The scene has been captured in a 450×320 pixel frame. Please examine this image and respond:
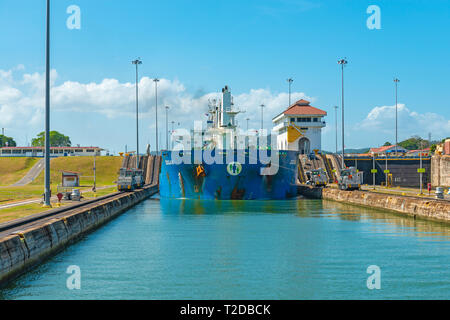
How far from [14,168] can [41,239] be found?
8488 cm

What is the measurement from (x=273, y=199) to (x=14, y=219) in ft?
117

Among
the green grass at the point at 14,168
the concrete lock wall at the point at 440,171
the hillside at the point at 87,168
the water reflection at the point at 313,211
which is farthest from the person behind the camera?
the green grass at the point at 14,168

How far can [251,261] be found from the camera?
79.5 feet

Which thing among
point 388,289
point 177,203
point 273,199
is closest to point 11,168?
point 177,203

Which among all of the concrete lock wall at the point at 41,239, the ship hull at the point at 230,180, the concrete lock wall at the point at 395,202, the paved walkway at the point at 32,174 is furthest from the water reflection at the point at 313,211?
the paved walkway at the point at 32,174

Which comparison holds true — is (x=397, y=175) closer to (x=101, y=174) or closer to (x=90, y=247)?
(x=101, y=174)

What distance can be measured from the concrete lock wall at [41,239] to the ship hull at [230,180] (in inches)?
697

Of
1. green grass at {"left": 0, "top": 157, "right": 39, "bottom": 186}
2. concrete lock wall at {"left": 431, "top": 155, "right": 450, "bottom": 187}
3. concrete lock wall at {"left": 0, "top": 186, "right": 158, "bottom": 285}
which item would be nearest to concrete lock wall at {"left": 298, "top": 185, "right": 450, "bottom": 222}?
concrete lock wall at {"left": 0, "top": 186, "right": 158, "bottom": 285}

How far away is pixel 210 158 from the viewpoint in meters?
55.4

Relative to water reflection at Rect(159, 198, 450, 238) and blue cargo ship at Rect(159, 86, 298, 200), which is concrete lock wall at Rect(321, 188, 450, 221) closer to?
water reflection at Rect(159, 198, 450, 238)

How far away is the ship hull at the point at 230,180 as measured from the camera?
5544 cm

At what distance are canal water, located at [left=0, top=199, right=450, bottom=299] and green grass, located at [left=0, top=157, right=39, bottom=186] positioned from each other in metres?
59.9

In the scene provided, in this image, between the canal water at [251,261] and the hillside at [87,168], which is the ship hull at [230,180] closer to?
the canal water at [251,261]

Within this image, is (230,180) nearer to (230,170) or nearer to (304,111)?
(230,170)
